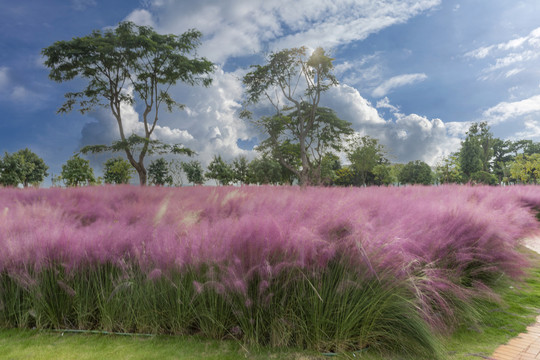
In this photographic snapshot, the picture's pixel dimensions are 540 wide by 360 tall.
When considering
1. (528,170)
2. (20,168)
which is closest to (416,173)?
(528,170)

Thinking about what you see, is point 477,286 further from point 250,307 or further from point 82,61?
point 82,61

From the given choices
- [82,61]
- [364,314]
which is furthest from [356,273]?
[82,61]

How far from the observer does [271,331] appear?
2.42m

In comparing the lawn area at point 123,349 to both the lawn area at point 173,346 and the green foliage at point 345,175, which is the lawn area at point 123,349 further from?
the green foliage at point 345,175

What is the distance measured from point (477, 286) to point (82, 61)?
25.4 m

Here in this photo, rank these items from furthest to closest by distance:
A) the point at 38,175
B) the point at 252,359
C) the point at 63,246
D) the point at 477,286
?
the point at 38,175, the point at 477,286, the point at 63,246, the point at 252,359

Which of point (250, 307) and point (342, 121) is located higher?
point (342, 121)

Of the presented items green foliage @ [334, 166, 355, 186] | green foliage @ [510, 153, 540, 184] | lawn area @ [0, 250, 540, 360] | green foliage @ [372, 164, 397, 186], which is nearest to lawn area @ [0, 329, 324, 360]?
lawn area @ [0, 250, 540, 360]

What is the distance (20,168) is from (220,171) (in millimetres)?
28707

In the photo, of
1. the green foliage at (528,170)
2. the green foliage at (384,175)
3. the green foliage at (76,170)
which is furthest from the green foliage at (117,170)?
the green foliage at (528,170)

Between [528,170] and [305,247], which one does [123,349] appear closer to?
[305,247]

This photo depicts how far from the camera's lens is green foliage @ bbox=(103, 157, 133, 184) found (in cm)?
4441

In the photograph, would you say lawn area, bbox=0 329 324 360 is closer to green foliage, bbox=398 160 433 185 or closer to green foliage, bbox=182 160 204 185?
green foliage, bbox=182 160 204 185

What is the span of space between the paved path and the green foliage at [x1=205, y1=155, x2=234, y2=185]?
4278cm
